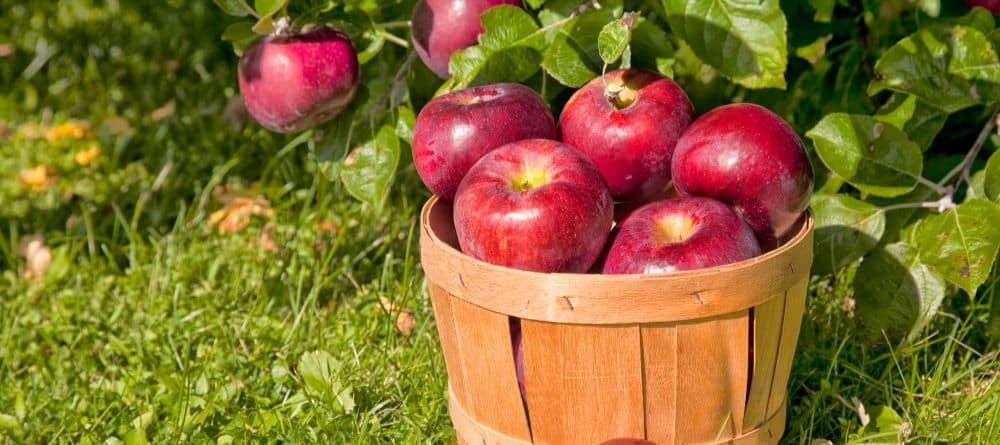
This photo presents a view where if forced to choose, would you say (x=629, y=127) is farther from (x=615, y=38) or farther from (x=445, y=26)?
(x=445, y=26)

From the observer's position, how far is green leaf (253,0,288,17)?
6.49 feet

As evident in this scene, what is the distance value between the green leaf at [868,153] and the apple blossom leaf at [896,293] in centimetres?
14

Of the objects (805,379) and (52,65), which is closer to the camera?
(805,379)

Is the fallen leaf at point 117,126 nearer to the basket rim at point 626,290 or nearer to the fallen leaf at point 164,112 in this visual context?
the fallen leaf at point 164,112

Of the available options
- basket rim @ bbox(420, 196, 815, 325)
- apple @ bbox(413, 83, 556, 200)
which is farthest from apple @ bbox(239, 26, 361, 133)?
basket rim @ bbox(420, 196, 815, 325)

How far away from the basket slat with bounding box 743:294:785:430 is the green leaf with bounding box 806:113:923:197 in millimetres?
416

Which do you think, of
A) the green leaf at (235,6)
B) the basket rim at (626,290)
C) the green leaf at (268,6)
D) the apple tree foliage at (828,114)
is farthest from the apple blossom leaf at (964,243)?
the green leaf at (235,6)

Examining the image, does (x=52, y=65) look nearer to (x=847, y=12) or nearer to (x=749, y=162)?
(x=847, y=12)

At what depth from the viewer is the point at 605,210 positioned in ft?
5.62

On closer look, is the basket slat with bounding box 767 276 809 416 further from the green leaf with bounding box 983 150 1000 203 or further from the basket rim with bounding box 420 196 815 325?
the green leaf with bounding box 983 150 1000 203

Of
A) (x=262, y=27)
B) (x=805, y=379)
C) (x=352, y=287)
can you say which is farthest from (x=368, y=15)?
(x=805, y=379)

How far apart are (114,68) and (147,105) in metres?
0.41

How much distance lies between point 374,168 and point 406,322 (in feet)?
1.24

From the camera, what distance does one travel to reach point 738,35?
1.92m
